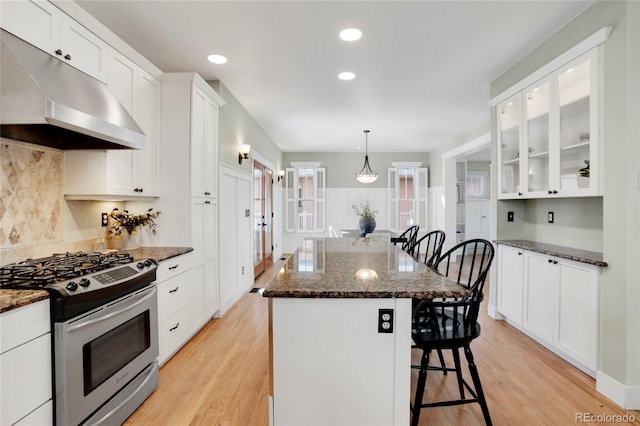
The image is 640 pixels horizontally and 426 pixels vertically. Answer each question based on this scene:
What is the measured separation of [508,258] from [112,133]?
367 centimetres

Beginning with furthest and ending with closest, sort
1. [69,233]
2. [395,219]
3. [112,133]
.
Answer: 1. [395,219]
2. [69,233]
3. [112,133]

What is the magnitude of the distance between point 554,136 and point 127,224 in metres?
3.70

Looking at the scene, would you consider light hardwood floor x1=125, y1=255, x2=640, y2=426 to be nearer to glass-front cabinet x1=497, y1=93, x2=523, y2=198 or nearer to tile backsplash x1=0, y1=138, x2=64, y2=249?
tile backsplash x1=0, y1=138, x2=64, y2=249

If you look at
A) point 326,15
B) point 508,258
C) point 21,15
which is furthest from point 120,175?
point 508,258

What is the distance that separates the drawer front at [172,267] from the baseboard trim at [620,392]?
3.23 m

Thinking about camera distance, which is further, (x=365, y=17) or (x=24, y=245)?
(x=365, y=17)

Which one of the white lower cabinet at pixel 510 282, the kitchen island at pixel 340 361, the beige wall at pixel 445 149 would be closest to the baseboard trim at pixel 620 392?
the white lower cabinet at pixel 510 282

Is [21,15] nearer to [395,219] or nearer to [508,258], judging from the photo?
[508,258]

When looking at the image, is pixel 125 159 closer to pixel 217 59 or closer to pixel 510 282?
pixel 217 59

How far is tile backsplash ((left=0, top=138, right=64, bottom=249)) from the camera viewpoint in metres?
1.91

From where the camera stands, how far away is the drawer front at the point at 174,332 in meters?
2.50

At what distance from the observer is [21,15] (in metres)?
1.67

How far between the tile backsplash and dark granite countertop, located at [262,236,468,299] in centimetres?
169

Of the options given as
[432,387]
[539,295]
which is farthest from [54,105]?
[539,295]
